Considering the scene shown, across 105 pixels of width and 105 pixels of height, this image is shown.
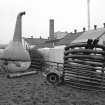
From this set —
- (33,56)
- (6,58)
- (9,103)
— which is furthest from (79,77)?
(33,56)

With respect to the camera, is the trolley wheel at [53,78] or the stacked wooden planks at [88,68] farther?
the trolley wheel at [53,78]

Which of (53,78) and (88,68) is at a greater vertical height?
(88,68)

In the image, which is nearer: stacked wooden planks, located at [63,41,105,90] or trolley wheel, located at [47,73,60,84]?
stacked wooden planks, located at [63,41,105,90]

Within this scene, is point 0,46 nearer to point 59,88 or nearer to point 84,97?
point 59,88

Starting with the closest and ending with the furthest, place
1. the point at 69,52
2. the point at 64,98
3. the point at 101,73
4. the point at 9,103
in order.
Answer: the point at 9,103, the point at 64,98, the point at 101,73, the point at 69,52

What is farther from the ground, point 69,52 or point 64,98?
point 69,52

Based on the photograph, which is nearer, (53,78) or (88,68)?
(88,68)

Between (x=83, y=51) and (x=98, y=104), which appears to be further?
(x=83, y=51)

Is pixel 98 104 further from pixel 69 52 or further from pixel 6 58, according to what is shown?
pixel 6 58

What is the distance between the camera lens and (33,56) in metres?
16.7

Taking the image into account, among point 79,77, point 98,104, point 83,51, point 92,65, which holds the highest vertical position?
point 83,51

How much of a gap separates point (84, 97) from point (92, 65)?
3.96 ft

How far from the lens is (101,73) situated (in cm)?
582

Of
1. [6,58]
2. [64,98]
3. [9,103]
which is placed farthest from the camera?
[6,58]
